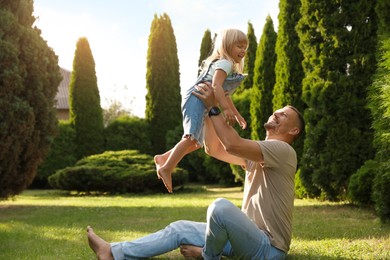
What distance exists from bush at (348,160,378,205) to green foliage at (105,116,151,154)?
38.3 feet

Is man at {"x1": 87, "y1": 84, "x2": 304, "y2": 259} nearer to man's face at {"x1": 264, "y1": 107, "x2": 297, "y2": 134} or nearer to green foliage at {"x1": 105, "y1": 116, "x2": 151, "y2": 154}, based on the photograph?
man's face at {"x1": 264, "y1": 107, "x2": 297, "y2": 134}

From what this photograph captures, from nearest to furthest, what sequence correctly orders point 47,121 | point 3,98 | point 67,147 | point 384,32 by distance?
point 384,32 → point 3,98 → point 47,121 → point 67,147

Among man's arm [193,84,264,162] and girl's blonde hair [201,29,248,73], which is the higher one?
girl's blonde hair [201,29,248,73]

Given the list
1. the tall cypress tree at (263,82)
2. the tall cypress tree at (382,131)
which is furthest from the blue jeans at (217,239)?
the tall cypress tree at (263,82)

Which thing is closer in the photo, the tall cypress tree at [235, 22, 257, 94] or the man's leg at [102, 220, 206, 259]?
the man's leg at [102, 220, 206, 259]

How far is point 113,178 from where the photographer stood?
48.2ft

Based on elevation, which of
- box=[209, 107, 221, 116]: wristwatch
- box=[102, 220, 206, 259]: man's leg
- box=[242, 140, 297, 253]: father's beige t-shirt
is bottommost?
box=[102, 220, 206, 259]: man's leg

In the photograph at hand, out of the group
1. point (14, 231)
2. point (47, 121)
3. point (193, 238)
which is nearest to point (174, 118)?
point (47, 121)

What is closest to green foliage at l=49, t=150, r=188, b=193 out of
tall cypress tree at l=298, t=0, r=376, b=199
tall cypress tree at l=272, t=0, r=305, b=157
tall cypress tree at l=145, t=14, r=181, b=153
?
tall cypress tree at l=145, t=14, r=181, b=153

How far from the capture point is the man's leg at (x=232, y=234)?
355cm

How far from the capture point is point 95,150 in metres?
19.1

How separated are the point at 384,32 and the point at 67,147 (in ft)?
45.9

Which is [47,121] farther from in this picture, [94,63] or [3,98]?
[94,63]

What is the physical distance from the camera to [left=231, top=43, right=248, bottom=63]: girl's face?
402cm
